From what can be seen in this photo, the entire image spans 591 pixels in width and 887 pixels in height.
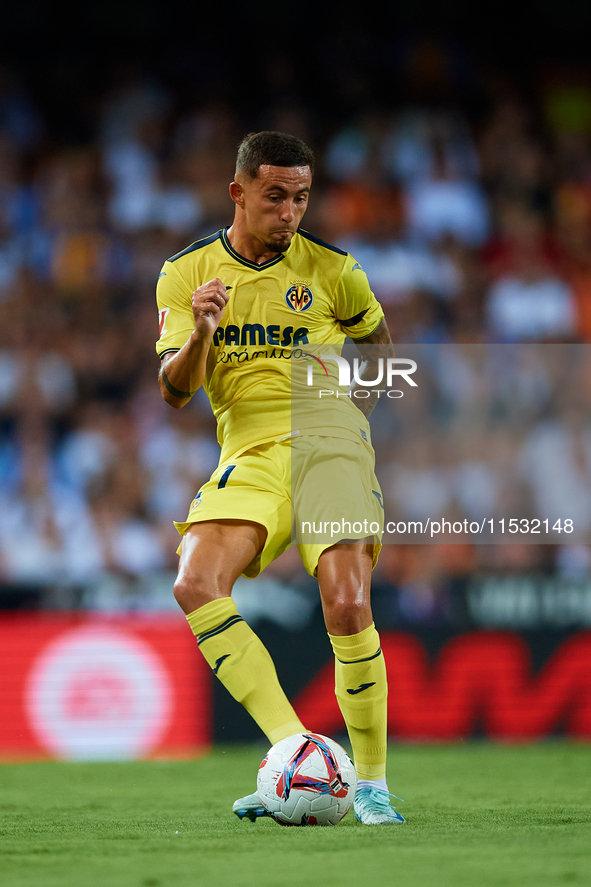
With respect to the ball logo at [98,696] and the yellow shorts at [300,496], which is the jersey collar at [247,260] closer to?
the yellow shorts at [300,496]

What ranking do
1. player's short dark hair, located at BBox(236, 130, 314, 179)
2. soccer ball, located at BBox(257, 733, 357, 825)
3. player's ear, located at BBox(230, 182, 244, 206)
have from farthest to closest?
player's ear, located at BBox(230, 182, 244, 206) → player's short dark hair, located at BBox(236, 130, 314, 179) → soccer ball, located at BBox(257, 733, 357, 825)

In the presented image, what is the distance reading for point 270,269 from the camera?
14.0 feet

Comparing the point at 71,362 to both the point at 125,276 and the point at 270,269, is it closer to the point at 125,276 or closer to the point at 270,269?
the point at 125,276

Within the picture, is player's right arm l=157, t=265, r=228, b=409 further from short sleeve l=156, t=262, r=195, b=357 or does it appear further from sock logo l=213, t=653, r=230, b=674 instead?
sock logo l=213, t=653, r=230, b=674

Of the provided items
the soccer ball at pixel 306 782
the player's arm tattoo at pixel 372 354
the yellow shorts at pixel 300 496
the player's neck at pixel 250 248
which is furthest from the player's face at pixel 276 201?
the soccer ball at pixel 306 782

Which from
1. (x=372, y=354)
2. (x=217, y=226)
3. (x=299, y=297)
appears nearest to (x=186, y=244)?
(x=217, y=226)

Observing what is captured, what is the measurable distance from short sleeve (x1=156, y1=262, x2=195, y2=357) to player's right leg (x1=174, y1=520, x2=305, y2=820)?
28.2 inches

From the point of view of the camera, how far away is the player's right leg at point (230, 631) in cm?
377

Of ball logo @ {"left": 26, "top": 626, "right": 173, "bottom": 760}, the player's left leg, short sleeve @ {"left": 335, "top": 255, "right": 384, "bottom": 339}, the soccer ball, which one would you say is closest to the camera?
the soccer ball

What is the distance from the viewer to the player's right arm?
12.5 ft

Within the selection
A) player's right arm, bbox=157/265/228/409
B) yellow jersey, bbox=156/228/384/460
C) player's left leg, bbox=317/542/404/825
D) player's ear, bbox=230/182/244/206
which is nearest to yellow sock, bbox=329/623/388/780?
player's left leg, bbox=317/542/404/825

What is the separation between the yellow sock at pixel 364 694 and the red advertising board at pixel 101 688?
3608 millimetres

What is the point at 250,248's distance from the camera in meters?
4.29

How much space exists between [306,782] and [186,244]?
7829mm
